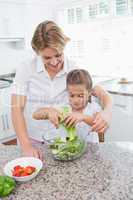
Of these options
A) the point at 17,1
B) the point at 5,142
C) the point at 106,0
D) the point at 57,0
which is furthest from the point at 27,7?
the point at 5,142

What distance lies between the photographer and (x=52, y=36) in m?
1.09

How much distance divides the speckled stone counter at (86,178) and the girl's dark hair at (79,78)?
12.6 inches

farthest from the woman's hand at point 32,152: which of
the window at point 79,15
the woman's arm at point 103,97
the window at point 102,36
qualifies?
the window at point 79,15

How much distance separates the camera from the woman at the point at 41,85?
1.11 m

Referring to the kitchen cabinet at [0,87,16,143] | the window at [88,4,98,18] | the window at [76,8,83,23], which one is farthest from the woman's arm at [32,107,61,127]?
the window at [76,8,83,23]

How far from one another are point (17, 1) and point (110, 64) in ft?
4.70

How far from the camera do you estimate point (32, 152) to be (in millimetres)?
1126

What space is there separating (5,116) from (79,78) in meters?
2.12

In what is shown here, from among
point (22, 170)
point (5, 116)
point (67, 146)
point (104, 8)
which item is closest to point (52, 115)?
point (67, 146)

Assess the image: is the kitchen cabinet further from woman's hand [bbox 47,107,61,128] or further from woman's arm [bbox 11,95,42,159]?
woman's hand [bbox 47,107,61,128]

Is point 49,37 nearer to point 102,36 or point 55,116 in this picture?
point 55,116

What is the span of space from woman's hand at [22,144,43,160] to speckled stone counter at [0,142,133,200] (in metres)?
0.03

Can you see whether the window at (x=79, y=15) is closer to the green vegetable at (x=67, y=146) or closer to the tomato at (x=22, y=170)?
the green vegetable at (x=67, y=146)

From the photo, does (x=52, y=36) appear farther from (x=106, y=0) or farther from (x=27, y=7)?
(x=27, y=7)
